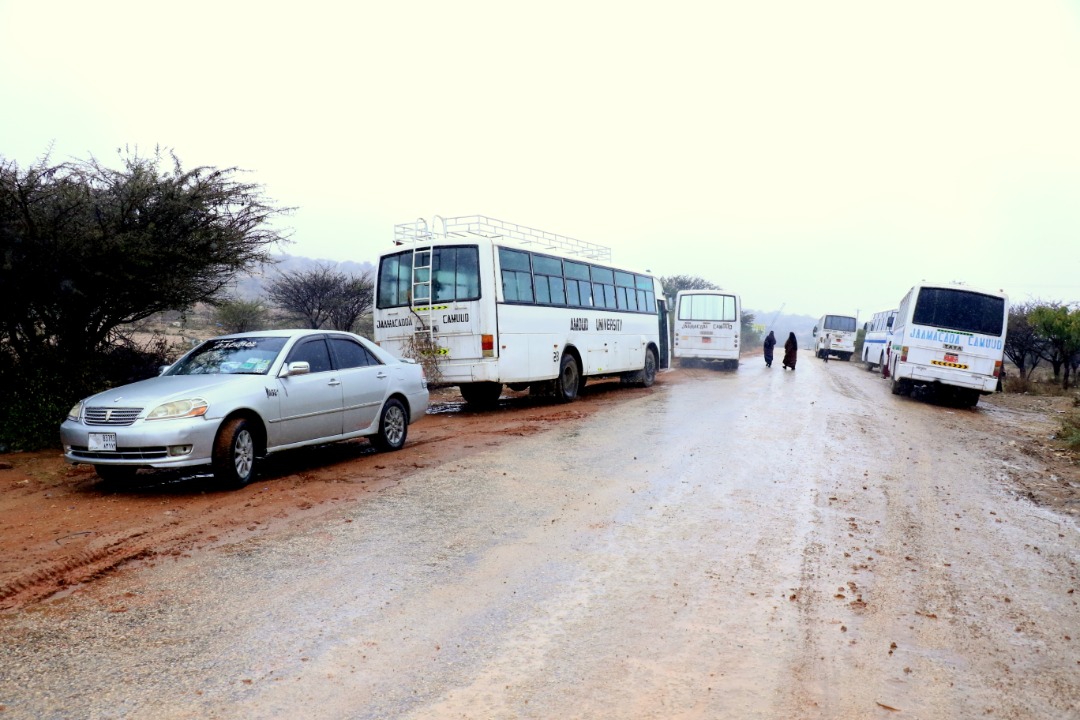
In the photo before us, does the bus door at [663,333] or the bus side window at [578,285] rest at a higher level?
the bus side window at [578,285]

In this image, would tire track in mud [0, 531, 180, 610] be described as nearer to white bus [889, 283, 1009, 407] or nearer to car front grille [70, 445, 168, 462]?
car front grille [70, 445, 168, 462]

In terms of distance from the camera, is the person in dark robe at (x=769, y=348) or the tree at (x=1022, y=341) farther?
the person in dark robe at (x=769, y=348)

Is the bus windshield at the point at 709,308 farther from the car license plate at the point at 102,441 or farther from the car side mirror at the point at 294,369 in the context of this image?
the car license plate at the point at 102,441

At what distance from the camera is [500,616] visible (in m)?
4.50

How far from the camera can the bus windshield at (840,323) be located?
47062 mm

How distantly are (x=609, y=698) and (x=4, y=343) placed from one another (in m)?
10.9

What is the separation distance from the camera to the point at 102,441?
7328 mm

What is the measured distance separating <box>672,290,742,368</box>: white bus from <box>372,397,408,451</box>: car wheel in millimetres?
20514

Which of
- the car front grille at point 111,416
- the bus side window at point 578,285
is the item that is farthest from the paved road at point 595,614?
the bus side window at point 578,285

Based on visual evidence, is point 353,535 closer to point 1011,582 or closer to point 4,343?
point 1011,582

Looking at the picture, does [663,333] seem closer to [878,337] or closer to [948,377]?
[948,377]

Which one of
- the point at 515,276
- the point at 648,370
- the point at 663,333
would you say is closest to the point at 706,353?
the point at 663,333

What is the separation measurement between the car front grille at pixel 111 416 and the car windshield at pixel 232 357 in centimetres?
117

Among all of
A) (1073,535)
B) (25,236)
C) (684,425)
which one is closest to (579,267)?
(684,425)
